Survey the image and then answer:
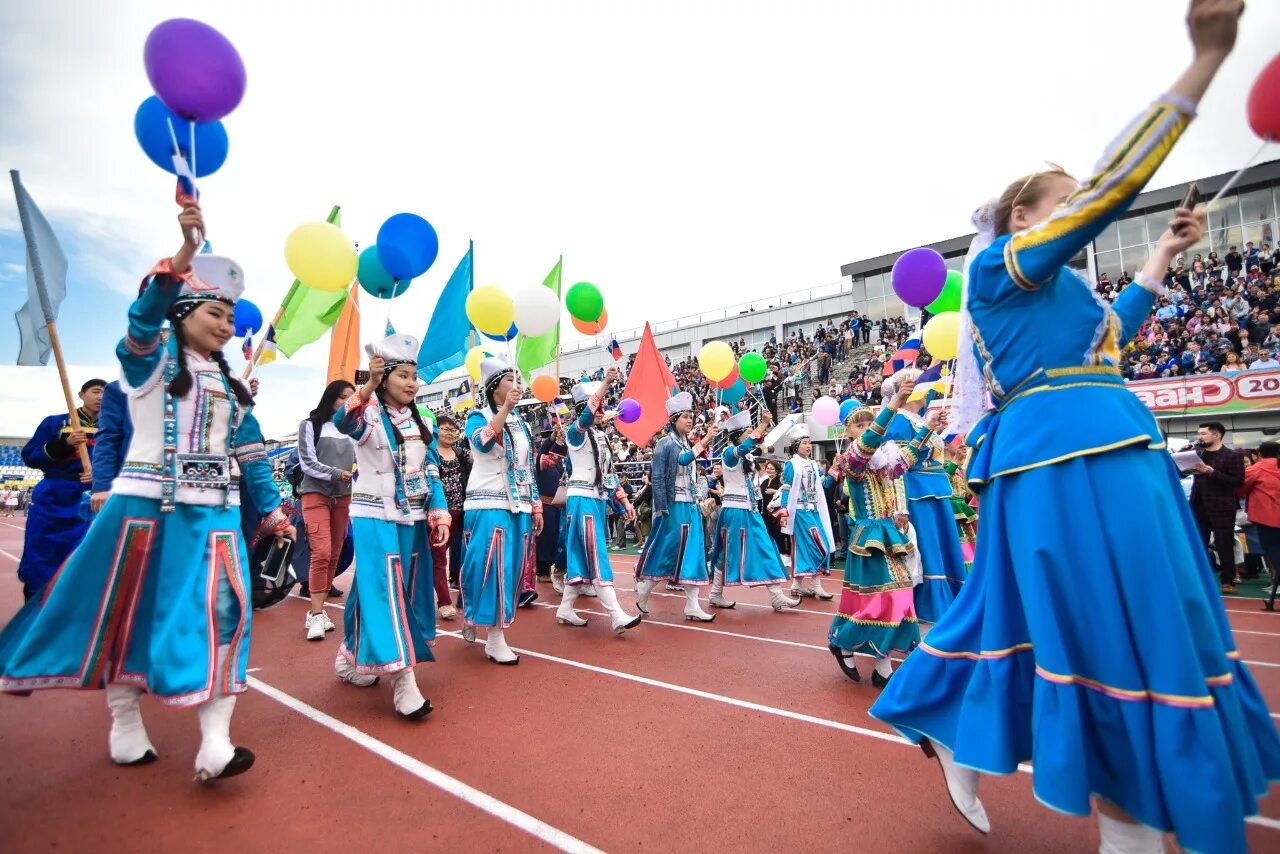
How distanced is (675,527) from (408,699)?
3.96 meters

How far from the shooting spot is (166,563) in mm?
2967

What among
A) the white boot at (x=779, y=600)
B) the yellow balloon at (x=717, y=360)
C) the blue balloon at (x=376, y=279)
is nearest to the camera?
the blue balloon at (x=376, y=279)

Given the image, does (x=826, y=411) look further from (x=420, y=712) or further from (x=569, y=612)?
(x=420, y=712)

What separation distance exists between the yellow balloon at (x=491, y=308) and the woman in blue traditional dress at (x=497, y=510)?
53.5 inches

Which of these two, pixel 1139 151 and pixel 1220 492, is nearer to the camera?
pixel 1139 151

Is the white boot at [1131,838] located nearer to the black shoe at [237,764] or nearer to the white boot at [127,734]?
the black shoe at [237,764]

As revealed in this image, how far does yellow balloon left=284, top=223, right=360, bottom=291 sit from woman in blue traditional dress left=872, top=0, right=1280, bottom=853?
157 inches

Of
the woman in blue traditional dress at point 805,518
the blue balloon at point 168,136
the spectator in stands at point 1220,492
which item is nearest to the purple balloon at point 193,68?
the blue balloon at point 168,136

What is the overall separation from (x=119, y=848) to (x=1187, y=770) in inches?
132

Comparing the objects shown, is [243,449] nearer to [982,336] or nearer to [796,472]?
[982,336]

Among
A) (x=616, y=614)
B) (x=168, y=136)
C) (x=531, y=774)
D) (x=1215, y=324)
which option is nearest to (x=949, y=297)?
(x=616, y=614)

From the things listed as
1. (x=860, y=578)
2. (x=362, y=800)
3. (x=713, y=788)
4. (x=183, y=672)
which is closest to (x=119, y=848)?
(x=183, y=672)

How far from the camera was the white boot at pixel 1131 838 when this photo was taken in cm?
185

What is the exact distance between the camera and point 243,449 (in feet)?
10.9
